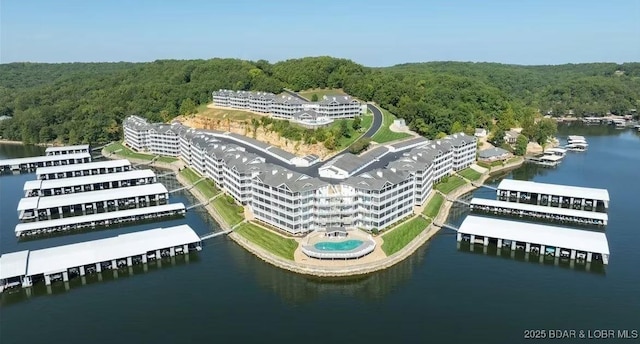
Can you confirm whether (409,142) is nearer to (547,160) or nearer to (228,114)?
(547,160)

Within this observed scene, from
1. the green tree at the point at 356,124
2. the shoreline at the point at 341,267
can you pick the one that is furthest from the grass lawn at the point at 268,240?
the green tree at the point at 356,124

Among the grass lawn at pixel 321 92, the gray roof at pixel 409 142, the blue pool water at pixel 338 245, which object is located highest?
the grass lawn at pixel 321 92

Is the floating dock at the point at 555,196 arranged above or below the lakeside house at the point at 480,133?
below

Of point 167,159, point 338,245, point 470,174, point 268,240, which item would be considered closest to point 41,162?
point 167,159

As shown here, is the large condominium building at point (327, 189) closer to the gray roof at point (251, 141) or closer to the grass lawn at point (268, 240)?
the grass lawn at point (268, 240)

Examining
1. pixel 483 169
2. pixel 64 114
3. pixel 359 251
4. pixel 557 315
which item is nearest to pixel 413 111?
pixel 483 169

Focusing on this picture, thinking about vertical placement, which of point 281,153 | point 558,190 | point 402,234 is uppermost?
point 281,153

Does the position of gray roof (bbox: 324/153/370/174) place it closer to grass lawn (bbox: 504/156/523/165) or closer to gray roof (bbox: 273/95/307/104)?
gray roof (bbox: 273/95/307/104)
